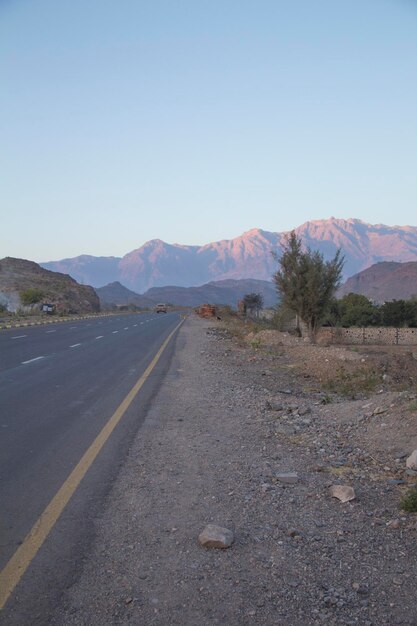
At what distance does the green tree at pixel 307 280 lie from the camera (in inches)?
1261

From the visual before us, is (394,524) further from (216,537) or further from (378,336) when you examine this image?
(378,336)

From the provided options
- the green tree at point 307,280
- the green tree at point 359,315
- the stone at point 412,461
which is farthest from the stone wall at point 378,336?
the stone at point 412,461

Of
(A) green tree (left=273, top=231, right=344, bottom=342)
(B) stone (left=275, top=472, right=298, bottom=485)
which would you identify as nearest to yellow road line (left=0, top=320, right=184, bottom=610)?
(B) stone (left=275, top=472, right=298, bottom=485)

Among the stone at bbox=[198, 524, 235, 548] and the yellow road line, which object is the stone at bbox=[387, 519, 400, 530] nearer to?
the stone at bbox=[198, 524, 235, 548]

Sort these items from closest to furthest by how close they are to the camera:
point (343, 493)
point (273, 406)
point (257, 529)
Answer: point (257, 529), point (343, 493), point (273, 406)

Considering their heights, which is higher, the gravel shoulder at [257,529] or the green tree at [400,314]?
the green tree at [400,314]

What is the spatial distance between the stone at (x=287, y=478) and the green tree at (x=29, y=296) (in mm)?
79170

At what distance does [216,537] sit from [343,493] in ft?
5.66

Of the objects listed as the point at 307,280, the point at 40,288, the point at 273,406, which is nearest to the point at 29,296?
the point at 40,288

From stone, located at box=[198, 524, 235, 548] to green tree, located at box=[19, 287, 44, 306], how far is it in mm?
80643

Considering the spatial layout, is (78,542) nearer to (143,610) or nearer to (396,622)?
(143,610)

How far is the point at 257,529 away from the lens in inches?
207

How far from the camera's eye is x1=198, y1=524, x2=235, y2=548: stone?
486cm

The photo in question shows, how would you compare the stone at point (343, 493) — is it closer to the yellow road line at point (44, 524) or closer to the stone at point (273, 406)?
the yellow road line at point (44, 524)
